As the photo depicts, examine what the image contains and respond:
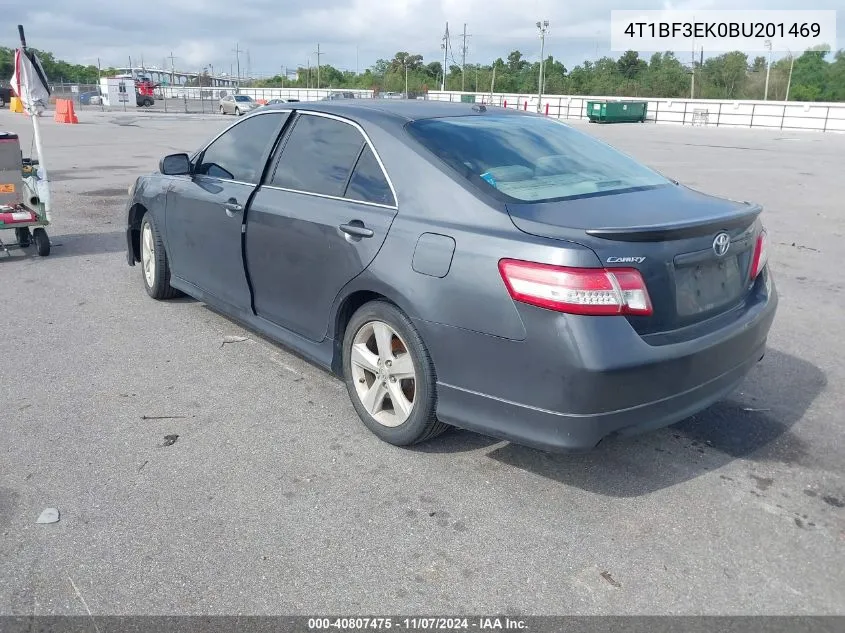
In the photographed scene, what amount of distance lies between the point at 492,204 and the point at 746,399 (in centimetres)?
217

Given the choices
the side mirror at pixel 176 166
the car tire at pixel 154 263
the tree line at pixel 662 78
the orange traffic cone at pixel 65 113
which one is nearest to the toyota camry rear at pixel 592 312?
the side mirror at pixel 176 166

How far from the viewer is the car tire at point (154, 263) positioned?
5.80 metres

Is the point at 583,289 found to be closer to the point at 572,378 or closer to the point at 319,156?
the point at 572,378

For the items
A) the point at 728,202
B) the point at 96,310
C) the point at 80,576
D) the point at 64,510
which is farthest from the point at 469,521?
the point at 96,310

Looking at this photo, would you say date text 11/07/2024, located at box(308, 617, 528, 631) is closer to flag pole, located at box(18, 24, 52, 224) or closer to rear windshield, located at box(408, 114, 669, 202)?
rear windshield, located at box(408, 114, 669, 202)

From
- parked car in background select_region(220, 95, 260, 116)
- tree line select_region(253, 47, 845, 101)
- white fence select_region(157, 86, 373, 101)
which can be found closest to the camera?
parked car in background select_region(220, 95, 260, 116)

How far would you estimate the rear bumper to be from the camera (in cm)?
288

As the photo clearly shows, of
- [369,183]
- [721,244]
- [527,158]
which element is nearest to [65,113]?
[369,183]

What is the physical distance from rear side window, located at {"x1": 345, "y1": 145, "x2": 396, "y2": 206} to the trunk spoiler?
1109mm

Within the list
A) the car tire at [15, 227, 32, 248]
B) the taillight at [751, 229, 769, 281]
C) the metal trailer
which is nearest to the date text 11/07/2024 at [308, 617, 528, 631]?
the taillight at [751, 229, 769, 281]

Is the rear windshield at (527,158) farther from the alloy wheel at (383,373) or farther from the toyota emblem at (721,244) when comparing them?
the alloy wheel at (383,373)

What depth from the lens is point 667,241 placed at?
3.04m

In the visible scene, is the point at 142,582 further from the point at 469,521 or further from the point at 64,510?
the point at 469,521

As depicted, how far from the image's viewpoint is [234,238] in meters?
4.64
